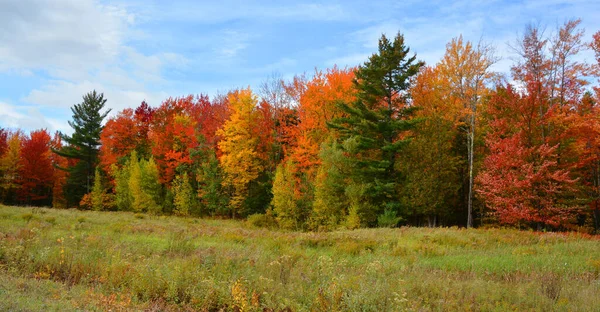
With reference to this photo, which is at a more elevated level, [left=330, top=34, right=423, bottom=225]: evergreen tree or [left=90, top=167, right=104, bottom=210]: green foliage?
[left=330, top=34, right=423, bottom=225]: evergreen tree

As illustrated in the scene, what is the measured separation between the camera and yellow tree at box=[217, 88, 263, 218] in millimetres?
31344

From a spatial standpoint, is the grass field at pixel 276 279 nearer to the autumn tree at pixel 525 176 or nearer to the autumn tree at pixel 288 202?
the autumn tree at pixel 525 176

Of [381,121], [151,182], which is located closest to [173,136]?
[151,182]

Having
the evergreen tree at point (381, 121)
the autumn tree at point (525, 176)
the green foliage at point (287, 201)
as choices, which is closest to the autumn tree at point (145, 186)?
the green foliage at point (287, 201)

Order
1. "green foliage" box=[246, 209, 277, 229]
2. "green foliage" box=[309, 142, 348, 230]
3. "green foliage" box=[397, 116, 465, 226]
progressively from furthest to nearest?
"green foliage" box=[246, 209, 277, 229] < "green foliage" box=[309, 142, 348, 230] < "green foliage" box=[397, 116, 465, 226]

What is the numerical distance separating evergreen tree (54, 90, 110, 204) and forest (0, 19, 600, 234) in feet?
15.7

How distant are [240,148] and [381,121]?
1285 centimetres

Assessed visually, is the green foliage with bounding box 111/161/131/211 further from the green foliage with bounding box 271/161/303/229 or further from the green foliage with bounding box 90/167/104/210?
the green foliage with bounding box 271/161/303/229

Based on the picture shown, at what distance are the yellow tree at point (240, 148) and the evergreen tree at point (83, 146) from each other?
24.2m

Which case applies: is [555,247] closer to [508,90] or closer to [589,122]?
[589,122]

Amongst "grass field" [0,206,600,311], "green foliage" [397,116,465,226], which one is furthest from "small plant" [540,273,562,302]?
"green foliage" [397,116,465,226]

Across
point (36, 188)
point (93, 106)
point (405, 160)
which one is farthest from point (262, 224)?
point (36, 188)

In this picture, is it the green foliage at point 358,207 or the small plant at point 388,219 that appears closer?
the small plant at point 388,219

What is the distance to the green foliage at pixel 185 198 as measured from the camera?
34.2 m
